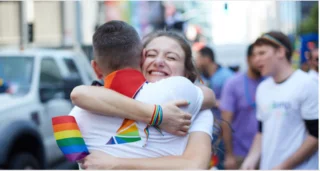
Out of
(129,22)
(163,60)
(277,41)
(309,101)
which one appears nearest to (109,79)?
(163,60)

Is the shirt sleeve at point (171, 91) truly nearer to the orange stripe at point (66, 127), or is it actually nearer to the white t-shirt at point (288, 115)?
the orange stripe at point (66, 127)

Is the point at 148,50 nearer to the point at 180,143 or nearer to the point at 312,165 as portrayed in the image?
the point at 180,143

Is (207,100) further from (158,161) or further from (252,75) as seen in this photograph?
(252,75)

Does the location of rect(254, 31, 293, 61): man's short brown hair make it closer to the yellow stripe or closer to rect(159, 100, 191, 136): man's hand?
rect(159, 100, 191, 136): man's hand

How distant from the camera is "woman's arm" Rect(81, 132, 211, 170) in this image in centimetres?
210

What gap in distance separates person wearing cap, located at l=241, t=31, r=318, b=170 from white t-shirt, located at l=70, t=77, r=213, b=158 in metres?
1.65

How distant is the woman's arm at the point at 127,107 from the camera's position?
2.08 metres

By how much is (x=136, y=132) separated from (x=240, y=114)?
346 cm

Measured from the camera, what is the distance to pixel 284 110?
3.71 m

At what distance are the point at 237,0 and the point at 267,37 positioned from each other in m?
0.33

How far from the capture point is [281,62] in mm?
3861

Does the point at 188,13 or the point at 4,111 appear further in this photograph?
the point at 188,13

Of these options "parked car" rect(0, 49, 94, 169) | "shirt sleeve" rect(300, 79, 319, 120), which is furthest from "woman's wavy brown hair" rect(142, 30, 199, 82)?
"parked car" rect(0, 49, 94, 169)

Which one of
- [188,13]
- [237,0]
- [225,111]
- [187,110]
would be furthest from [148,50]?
[188,13]
